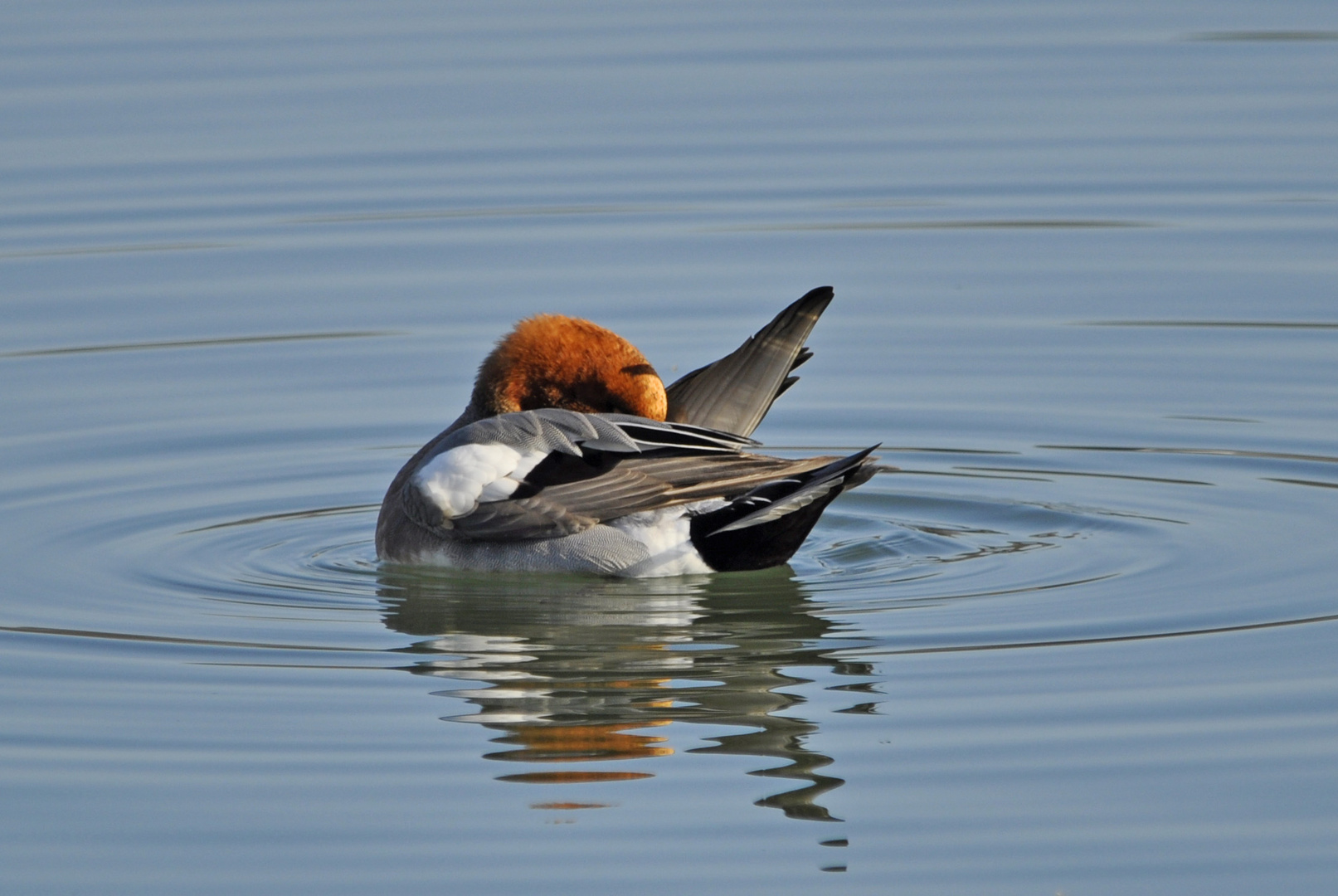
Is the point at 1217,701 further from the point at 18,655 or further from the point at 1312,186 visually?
the point at 1312,186

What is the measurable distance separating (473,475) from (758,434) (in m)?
2.56

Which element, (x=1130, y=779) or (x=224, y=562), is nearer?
(x=1130, y=779)

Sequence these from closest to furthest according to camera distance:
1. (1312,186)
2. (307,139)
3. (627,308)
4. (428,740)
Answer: (428,740), (627,308), (1312,186), (307,139)

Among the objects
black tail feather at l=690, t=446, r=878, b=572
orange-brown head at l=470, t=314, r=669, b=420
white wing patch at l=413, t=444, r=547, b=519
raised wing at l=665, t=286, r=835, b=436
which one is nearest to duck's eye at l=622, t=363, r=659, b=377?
orange-brown head at l=470, t=314, r=669, b=420

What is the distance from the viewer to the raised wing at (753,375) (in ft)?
26.5

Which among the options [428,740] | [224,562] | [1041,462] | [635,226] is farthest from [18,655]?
[635,226]

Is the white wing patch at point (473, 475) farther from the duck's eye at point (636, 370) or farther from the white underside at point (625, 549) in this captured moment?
the duck's eye at point (636, 370)

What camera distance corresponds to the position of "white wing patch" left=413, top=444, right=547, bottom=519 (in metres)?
7.44

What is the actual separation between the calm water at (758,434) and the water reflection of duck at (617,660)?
0.02 meters

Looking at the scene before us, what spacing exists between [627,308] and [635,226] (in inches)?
58.3

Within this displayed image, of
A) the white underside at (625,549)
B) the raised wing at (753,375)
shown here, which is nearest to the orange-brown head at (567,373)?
the raised wing at (753,375)

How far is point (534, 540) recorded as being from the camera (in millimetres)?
7508

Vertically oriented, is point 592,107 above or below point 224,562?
above

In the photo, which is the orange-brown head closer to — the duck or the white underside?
the duck
